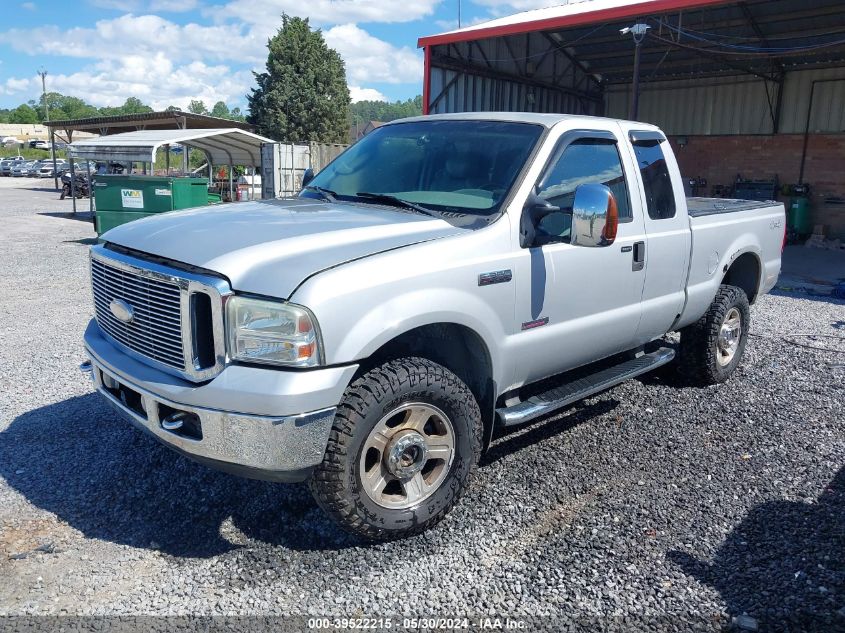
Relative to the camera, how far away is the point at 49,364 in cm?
598

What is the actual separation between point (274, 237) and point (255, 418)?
0.85m

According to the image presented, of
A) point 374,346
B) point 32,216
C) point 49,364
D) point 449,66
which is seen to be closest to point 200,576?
point 374,346

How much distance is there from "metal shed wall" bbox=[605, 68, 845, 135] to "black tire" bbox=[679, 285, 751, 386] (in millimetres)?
14397

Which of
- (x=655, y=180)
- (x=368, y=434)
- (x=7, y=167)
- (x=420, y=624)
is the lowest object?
(x=420, y=624)

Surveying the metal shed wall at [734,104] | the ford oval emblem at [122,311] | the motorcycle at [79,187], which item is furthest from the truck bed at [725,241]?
the motorcycle at [79,187]

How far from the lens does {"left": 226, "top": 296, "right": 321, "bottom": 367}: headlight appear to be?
9.33ft

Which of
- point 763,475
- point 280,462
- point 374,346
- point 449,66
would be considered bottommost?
point 763,475

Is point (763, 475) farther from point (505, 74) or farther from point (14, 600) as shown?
point (505, 74)

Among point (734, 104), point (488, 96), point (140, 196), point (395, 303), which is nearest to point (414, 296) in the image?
point (395, 303)

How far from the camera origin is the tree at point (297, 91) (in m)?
45.2

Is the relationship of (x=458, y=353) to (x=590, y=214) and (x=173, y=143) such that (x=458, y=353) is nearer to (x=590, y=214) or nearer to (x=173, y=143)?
(x=590, y=214)

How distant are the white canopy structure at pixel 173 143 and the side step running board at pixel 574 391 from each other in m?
13.4

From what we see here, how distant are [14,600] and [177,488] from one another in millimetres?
1073

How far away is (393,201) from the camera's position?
13.2 feet
